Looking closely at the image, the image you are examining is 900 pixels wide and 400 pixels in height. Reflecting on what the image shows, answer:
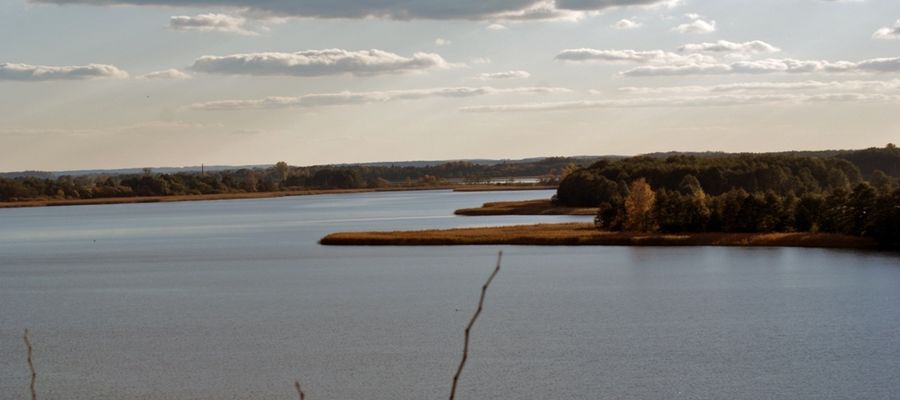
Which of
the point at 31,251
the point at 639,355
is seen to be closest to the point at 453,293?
the point at 639,355

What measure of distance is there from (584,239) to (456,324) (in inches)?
1437

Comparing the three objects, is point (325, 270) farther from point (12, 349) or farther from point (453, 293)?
point (12, 349)

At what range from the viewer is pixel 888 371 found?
30016 mm

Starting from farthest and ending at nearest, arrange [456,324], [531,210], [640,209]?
[531,210] < [640,209] < [456,324]

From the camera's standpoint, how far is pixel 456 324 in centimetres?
4016

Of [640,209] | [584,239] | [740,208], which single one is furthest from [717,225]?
[584,239]

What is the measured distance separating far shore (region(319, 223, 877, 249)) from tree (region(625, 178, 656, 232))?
1963mm

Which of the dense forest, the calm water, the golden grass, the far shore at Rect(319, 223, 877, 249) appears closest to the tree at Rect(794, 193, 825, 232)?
the dense forest

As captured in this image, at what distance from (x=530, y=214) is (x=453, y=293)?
215 feet

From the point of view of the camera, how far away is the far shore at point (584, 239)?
70.6 meters

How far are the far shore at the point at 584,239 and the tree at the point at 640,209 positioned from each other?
1963mm

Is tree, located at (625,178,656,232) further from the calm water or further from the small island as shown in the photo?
the calm water

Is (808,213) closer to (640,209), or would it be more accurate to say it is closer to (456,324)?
(640,209)

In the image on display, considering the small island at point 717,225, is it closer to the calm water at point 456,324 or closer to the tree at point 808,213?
the tree at point 808,213
